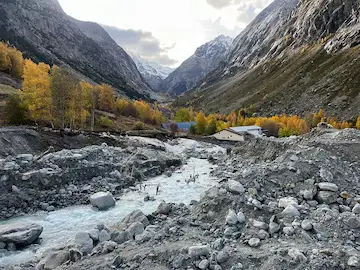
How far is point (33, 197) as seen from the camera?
21359 mm

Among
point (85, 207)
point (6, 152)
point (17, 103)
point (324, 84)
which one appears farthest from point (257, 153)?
point (324, 84)

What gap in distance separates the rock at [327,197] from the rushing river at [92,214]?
920 centimetres

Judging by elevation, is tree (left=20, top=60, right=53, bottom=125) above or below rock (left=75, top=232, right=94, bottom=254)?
above

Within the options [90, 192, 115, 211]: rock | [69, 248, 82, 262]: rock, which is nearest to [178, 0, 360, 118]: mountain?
[90, 192, 115, 211]: rock

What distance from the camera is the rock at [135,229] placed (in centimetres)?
1444

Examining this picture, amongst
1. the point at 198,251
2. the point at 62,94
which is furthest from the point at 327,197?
the point at 62,94

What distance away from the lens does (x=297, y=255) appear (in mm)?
10539

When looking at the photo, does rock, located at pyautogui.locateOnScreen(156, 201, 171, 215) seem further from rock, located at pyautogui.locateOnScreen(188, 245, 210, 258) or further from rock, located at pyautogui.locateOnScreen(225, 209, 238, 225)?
rock, located at pyautogui.locateOnScreen(188, 245, 210, 258)

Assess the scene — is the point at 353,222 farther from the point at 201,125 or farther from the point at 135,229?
the point at 201,125

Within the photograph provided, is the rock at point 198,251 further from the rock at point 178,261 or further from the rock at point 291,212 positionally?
the rock at point 291,212

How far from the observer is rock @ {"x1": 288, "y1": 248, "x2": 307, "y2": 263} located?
10.4 meters

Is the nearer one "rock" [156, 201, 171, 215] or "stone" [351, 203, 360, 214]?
"stone" [351, 203, 360, 214]

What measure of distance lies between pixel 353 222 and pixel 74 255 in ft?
39.9

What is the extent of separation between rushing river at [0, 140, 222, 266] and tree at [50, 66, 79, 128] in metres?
28.1
